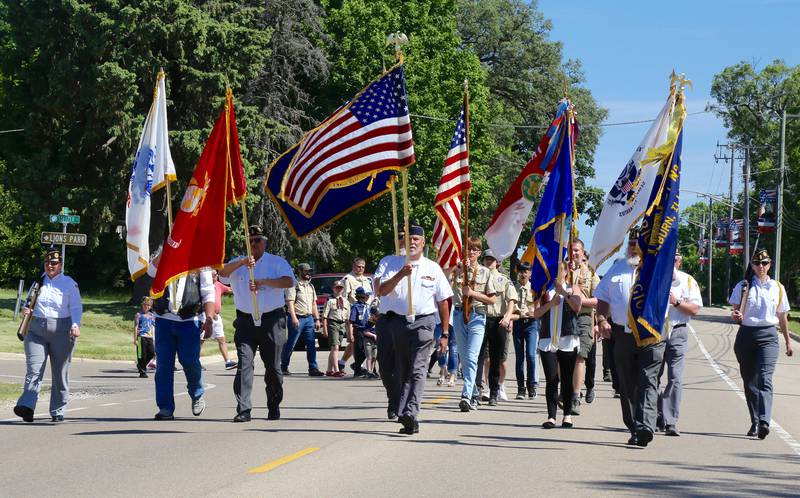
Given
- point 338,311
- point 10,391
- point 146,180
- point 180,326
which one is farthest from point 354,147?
point 338,311

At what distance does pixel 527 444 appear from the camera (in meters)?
11.7

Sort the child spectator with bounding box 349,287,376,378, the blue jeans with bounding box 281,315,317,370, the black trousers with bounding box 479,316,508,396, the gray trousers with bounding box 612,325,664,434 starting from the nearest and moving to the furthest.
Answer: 1. the gray trousers with bounding box 612,325,664,434
2. the black trousers with bounding box 479,316,508,396
3. the child spectator with bounding box 349,287,376,378
4. the blue jeans with bounding box 281,315,317,370

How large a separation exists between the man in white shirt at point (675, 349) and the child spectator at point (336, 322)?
9633 mm

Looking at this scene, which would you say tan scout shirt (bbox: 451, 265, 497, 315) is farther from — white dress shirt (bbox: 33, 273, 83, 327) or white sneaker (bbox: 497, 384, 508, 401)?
white dress shirt (bbox: 33, 273, 83, 327)

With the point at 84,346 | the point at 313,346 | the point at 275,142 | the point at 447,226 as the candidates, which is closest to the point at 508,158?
the point at 275,142

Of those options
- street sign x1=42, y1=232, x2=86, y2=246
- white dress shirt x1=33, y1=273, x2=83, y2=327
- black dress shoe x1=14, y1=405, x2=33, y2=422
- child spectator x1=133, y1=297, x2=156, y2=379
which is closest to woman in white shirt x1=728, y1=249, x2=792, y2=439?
white dress shirt x1=33, y1=273, x2=83, y2=327

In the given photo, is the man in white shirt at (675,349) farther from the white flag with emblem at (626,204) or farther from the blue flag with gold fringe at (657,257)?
the white flag with emblem at (626,204)

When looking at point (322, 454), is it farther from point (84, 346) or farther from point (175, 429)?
point (84, 346)

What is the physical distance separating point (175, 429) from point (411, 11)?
38.2 meters

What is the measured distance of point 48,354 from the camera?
1337cm

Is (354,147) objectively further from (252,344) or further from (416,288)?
(252,344)

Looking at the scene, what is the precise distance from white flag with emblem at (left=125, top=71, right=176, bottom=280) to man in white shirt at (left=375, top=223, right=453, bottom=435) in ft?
10.5

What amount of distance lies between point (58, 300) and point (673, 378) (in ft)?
21.5

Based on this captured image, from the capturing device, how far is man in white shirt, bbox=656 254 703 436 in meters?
12.8
